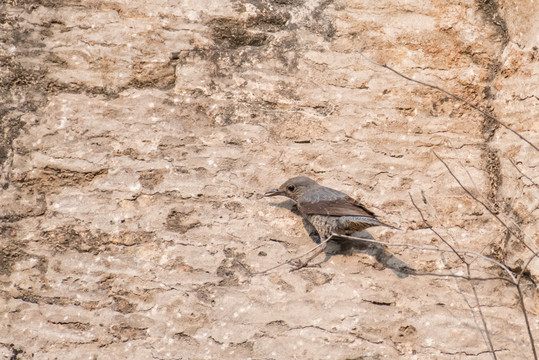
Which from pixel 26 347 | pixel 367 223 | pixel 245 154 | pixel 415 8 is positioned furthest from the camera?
pixel 415 8

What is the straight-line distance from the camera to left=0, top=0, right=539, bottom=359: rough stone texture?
3.59 metres

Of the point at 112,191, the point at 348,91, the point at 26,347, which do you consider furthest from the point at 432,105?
the point at 26,347

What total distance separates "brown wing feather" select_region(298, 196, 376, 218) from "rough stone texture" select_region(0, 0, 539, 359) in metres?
0.19

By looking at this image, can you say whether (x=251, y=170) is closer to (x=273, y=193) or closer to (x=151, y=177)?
(x=273, y=193)

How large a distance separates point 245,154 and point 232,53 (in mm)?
761

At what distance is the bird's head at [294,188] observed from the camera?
3.90 meters

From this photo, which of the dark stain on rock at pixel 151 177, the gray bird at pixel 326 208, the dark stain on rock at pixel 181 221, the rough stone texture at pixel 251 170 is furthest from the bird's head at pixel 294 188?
the dark stain on rock at pixel 151 177

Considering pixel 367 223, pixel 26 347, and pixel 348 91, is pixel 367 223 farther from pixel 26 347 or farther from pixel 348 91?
pixel 26 347

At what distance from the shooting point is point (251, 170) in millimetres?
4035

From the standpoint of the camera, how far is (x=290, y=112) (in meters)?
4.19

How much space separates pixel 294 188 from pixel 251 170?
0.34 m

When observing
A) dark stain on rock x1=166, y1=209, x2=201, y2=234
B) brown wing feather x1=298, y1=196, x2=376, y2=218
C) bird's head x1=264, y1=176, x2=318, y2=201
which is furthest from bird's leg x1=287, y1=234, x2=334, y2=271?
dark stain on rock x1=166, y1=209, x2=201, y2=234

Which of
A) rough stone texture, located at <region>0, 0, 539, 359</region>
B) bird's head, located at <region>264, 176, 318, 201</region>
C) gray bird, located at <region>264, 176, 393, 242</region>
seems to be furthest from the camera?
bird's head, located at <region>264, 176, 318, 201</region>

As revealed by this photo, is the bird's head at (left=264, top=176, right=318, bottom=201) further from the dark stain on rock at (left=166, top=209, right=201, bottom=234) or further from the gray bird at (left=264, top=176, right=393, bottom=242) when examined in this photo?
the dark stain on rock at (left=166, top=209, right=201, bottom=234)
